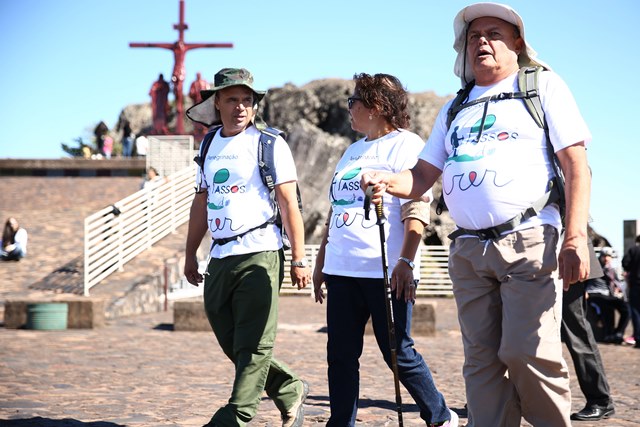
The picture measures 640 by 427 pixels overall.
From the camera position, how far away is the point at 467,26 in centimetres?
397

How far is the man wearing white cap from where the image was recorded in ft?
11.5

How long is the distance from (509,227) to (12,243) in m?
17.7

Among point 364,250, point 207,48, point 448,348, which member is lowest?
point 448,348

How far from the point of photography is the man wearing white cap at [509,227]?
11.5 feet

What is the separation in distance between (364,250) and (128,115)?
5845 cm

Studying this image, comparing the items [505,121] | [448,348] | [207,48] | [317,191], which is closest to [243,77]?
[505,121]

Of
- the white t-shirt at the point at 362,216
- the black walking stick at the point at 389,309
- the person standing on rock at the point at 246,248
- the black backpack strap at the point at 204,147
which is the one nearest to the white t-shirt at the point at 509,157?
the black walking stick at the point at 389,309

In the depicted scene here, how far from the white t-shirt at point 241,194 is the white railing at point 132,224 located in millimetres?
11418

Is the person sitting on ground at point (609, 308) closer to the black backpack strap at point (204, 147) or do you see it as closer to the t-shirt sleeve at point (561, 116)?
the black backpack strap at point (204, 147)

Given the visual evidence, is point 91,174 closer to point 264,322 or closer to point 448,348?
point 448,348

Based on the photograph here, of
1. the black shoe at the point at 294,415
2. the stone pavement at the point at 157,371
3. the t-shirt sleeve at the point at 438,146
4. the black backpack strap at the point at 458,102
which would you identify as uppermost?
the black backpack strap at the point at 458,102

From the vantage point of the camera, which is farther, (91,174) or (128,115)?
(128,115)

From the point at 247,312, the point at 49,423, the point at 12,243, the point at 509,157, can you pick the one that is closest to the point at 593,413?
the point at 247,312

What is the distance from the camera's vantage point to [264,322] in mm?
4770
